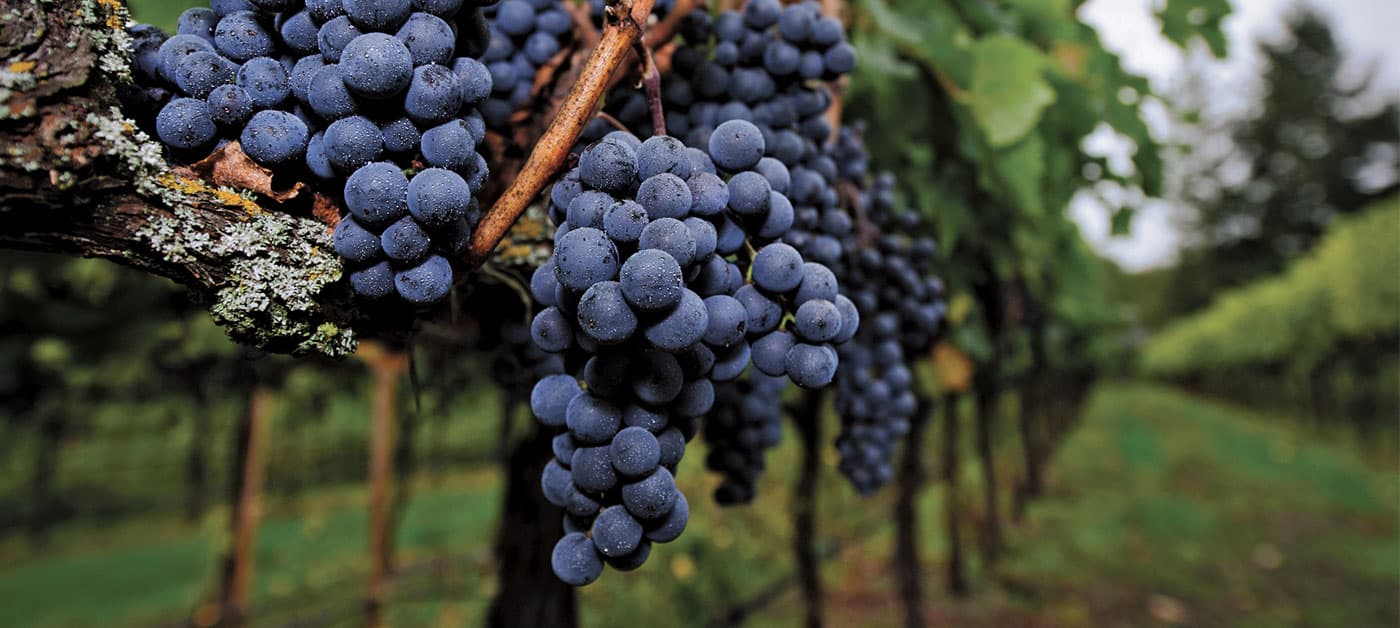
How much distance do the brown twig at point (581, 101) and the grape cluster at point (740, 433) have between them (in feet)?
2.52

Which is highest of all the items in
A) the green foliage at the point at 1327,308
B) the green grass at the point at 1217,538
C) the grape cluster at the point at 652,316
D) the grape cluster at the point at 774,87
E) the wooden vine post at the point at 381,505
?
the green foliage at the point at 1327,308

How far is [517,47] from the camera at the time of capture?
1.25 m

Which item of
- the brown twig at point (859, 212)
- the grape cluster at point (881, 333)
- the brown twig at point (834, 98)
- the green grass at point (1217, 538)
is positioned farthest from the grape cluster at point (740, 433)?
the green grass at point (1217, 538)

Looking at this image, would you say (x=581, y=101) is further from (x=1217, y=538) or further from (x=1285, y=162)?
(x=1285, y=162)

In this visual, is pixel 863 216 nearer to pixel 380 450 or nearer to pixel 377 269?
pixel 377 269

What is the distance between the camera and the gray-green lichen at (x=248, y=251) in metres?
0.80

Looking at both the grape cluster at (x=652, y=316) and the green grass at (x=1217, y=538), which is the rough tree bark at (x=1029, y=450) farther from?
the grape cluster at (x=652, y=316)

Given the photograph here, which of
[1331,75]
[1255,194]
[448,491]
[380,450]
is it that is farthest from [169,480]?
[1331,75]

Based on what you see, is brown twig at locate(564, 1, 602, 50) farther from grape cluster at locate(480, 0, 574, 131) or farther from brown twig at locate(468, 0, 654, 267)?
brown twig at locate(468, 0, 654, 267)

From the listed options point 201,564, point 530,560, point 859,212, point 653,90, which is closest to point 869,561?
point 530,560

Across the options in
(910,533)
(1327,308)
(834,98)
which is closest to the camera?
(834,98)

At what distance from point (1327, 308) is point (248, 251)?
26769 millimetres

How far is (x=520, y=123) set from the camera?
3.99ft

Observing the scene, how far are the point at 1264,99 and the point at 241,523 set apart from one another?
63330 mm
